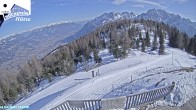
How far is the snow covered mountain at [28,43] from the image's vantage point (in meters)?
16.4

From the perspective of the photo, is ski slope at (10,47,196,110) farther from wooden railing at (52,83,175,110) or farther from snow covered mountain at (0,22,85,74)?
snow covered mountain at (0,22,85,74)

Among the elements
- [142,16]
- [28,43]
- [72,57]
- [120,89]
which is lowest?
[72,57]

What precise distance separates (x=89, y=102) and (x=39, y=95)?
4.33 m

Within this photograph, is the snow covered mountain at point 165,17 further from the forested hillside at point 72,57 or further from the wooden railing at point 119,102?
the wooden railing at point 119,102

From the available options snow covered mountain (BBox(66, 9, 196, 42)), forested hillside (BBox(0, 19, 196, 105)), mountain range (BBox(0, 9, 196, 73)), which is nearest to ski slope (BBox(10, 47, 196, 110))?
forested hillside (BBox(0, 19, 196, 105))

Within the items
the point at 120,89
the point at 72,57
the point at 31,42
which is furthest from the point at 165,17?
the point at 120,89

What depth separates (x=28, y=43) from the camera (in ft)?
67.8

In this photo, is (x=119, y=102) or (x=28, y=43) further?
(x=28, y=43)

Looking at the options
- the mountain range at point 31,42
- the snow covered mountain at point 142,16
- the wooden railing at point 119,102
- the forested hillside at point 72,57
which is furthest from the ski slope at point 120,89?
the snow covered mountain at point 142,16

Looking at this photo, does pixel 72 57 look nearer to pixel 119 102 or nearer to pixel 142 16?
pixel 119 102

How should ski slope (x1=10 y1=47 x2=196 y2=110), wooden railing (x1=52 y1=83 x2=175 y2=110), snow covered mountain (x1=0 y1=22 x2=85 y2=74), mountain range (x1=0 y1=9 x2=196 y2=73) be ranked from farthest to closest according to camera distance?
mountain range (x1=0 y1=9 x2=196 y2=73)
snow covered mountain (x1=0 y1=22 x2=85 y2=74)
ski slope (x1=10 y1=47 x2=196 y2=110)
wooden railing (x1=52 y1=83 x2=175 y2=110)

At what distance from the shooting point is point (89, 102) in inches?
399

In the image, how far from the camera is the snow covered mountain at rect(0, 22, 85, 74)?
1641cm

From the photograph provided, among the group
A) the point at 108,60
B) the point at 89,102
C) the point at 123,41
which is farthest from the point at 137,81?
the point at 123,41
